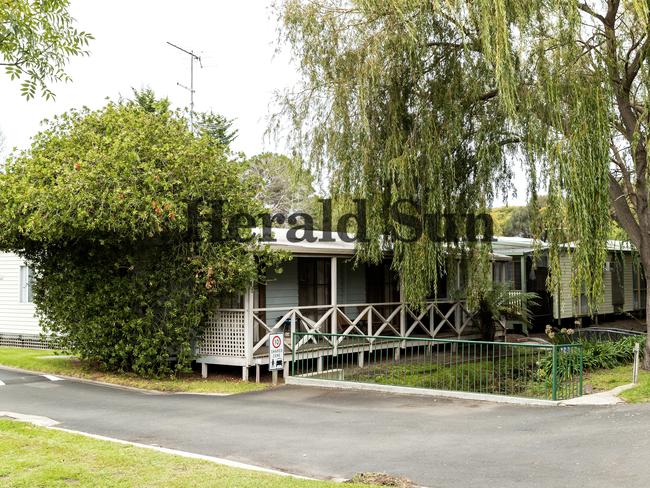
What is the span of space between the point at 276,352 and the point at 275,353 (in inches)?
1.1

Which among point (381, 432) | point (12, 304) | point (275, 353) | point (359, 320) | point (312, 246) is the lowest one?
point (381, 432)

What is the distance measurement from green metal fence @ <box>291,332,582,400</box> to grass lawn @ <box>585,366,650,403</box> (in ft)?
2.05

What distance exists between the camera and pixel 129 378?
14.2 metres

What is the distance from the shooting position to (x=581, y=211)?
11852 mm

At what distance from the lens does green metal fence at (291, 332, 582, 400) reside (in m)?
12.0

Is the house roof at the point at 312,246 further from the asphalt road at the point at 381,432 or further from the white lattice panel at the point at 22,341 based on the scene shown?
the white lattice panel at the point at 22,341

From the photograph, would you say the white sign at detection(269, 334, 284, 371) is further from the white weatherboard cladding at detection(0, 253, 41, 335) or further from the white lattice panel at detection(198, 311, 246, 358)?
the white weatherboard cladding at detection(0, 253, 41, 335)

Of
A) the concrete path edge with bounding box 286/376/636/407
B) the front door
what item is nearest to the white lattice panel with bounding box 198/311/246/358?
the concrete path edge with bounding box 286/376/636/407

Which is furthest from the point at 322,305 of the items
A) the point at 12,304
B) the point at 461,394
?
the point at 12,304

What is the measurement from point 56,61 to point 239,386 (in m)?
8.54

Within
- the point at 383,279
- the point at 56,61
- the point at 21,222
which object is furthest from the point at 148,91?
the point at 56,61

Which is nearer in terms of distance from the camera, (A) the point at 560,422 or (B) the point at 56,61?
(B) the point at 56,61

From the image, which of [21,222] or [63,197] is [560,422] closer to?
[63,197]

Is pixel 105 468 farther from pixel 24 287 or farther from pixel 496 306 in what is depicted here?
pixel 24 287
